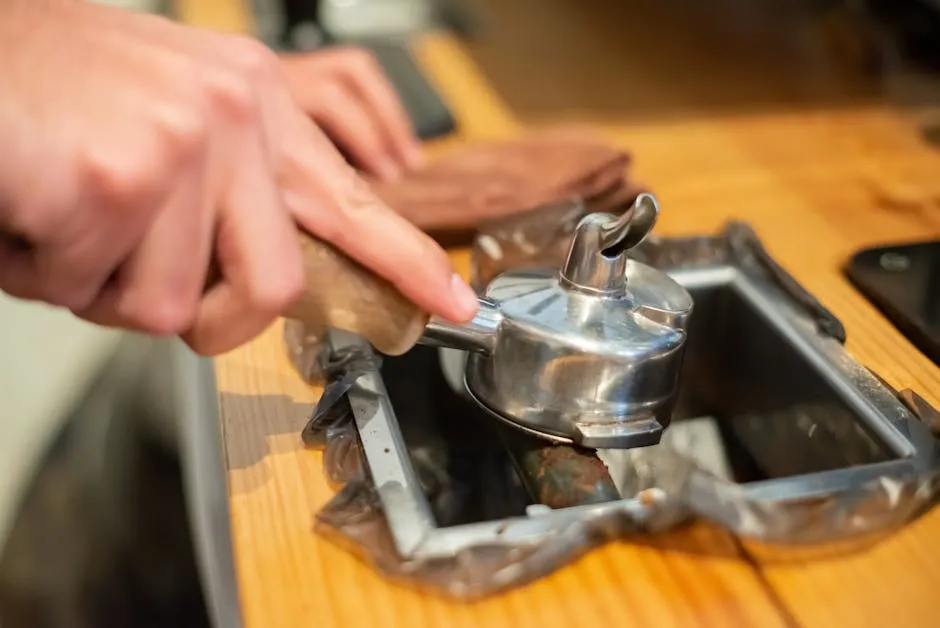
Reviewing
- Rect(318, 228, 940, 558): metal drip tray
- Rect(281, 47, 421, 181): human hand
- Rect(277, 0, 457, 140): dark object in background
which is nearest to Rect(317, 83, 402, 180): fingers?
Rect(281, 47, 421, 181): human hand

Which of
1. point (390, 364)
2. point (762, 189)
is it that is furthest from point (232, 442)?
point (762, 189)

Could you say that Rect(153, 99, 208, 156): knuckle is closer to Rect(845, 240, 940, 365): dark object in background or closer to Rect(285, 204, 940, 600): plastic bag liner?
Rect(285, 204, 940, 600): plastic bag liner

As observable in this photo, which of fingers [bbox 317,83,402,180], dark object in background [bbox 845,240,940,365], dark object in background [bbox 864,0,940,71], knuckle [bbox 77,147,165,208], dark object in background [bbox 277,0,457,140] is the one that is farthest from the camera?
dark object in background [bbox 864,0,940,71]

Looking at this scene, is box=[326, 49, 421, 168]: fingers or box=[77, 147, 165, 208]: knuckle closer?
box=[77, 147, 165, 208]: knuckle

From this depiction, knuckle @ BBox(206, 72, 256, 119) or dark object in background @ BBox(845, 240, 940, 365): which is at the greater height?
knuckle @ BBox(206, 72, 256, 119)

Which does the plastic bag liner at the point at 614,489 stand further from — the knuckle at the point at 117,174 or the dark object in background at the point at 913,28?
the dark object in background at the point at 913,28

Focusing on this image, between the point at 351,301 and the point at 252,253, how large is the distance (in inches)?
2.0

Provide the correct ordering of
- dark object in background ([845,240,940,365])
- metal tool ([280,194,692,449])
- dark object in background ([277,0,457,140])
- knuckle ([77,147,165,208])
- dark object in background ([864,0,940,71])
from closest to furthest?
knuckle ([77,147,165,208]), metal tool ([280,194,692,449]), dark object in background ([845,240,940,365]), dark object in background ([277,0,457,140]), dark object in background ([864,0,940,71])

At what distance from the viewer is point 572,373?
433 mm

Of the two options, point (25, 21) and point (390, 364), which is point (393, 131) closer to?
point (390, 364)

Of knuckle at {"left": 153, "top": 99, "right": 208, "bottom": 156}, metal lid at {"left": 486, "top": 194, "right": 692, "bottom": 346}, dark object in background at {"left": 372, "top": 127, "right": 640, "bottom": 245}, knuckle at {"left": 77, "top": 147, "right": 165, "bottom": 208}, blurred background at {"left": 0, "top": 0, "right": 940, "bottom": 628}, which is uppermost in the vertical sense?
knuckle at {"left": 153, "top": 99, "right": 208, "bottom": 156}

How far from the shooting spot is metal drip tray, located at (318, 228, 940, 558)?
0.38 meters

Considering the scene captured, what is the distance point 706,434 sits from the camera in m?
0.56

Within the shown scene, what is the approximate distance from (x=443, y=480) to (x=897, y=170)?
1.62 feet
